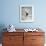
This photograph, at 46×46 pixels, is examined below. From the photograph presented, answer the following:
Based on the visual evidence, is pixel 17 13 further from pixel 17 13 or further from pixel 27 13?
pixel 27 13

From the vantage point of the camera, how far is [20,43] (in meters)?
3.21

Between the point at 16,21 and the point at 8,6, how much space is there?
517 millimetres

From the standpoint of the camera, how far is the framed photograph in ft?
11.9

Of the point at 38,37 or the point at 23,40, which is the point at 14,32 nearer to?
the point at 23,40

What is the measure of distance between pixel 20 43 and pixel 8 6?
1.20m

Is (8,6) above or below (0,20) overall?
above

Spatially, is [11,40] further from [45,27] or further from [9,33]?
[45,27]

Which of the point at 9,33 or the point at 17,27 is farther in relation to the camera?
the point at 17,27

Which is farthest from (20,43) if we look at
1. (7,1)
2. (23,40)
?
(7,1)

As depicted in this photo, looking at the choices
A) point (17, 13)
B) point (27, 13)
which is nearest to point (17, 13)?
point (17, 13)

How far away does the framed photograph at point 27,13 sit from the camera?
11.9 feet

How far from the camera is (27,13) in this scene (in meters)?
3.65

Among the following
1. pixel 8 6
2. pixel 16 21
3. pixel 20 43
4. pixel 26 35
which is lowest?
pixel 20 43

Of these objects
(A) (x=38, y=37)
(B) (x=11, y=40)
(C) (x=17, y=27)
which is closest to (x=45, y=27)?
(A) (x=38, y=37)
